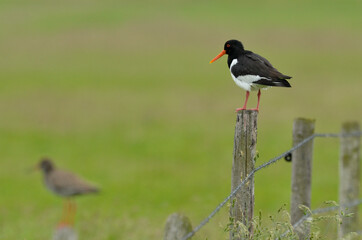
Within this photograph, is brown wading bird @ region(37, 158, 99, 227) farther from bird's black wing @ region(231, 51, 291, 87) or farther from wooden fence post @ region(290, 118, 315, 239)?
bird's black wing @ region(231, 51, 291, 87)

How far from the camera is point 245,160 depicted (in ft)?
17.9

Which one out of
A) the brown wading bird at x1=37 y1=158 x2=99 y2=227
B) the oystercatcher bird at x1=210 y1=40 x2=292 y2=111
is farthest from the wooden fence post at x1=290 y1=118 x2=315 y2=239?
the brown wading bird at x1=37 y1=158 x2=99 y2=227

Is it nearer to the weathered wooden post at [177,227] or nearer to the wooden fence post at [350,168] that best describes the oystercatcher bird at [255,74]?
the weathered wooden post at [177,227]

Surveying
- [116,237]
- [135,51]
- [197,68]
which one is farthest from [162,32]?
[116,237]

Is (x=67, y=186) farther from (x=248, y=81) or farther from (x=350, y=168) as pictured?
(x=248, y=81)

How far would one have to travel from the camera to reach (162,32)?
4900 cm

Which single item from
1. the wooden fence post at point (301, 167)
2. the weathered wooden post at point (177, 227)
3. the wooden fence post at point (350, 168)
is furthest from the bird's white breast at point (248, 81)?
the wooden fence post at point (350, 168)

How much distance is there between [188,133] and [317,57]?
63.6 ft

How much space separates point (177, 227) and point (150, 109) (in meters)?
20.6

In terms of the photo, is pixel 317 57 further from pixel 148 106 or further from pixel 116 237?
pixel 116 237

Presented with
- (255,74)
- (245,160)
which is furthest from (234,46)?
(245,160)

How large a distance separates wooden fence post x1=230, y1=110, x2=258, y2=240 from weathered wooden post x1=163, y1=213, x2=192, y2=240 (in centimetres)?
44

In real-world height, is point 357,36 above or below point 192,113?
above

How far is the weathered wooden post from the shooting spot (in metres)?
5.76
